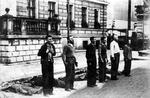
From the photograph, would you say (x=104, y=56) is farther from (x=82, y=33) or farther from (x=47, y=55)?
(x=82, y=33)

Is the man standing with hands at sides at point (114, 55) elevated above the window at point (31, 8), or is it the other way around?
the window at point (31, 8)

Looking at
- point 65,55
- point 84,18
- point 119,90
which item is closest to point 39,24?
point 65,55

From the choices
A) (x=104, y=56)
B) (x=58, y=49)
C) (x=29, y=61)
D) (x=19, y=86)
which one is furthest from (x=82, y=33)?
(x=19, y=86)

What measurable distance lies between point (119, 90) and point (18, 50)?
849cm

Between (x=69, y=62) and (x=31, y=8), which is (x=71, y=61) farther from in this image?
(x=31, y=8)

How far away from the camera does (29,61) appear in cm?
1827

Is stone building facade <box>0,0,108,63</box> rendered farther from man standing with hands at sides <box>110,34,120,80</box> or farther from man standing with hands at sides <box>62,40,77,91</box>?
man standing with hands at sides <box>62,40,77,91</box>

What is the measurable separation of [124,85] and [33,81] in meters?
3.19

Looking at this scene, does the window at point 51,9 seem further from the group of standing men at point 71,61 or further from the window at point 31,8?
the group of standing men at point 71,61

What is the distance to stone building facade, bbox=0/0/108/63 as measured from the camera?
55.9ft

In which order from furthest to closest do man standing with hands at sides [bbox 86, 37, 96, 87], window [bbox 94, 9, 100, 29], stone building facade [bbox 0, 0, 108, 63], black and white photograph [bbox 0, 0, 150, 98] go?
window [bbox 94, 9, 100, 29] → stone building facade [bbox 0, 0, 108, 63] → man standing with hands at sides [bbox 86, 37, 96, 87] → black and white photograph [bbox 0, 0, 150, 98]

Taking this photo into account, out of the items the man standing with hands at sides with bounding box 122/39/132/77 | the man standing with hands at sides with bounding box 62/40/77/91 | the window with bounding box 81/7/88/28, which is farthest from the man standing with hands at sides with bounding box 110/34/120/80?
the window with bounding box 81/7/88/28

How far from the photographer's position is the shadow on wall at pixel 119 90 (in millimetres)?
9266

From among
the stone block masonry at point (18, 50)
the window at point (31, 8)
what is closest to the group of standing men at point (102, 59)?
the stone block masonry at point (18, 50)
